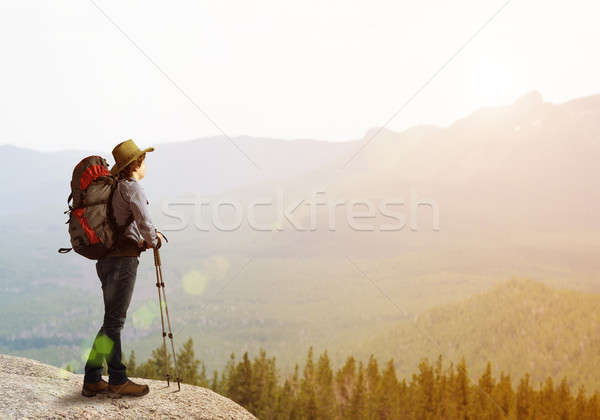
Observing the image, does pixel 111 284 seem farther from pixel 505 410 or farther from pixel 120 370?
pixel 505 410

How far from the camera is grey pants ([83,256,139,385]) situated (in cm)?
943

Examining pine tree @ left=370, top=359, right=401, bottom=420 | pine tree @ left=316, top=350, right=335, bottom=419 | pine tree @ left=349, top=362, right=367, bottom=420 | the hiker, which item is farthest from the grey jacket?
pine tree @ left=349, top=362, right=367, bottom=420

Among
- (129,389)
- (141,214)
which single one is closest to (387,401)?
(129,389)

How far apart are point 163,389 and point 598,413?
93.1 m

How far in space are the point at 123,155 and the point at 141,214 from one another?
1.20 meters

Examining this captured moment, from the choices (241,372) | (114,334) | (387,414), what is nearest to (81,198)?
(114,334)

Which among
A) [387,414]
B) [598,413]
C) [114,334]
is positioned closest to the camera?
[114,334]

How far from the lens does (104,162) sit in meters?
9.41

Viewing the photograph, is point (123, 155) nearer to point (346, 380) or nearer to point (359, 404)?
point (359, 404)

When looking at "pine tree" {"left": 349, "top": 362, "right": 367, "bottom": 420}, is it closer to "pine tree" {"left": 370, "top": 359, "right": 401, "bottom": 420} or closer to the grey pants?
"pine tree" {"left": 370, "top": 359, "right": 401, "bottom": 420}

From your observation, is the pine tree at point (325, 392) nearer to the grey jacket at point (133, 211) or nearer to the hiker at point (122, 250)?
the hiker at point (122, 250)

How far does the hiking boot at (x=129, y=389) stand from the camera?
412 inches

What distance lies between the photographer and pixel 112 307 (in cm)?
956

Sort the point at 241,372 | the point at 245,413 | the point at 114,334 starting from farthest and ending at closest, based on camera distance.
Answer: the point at 241,372, the point at 245,413, the point at 114,334
